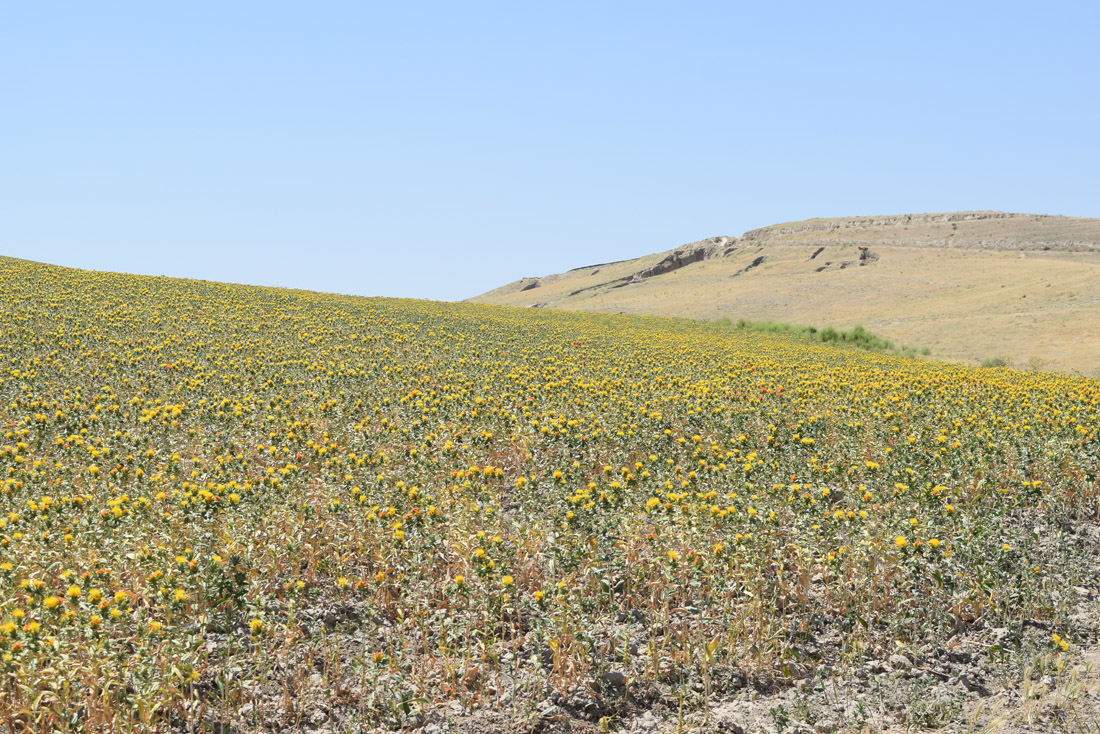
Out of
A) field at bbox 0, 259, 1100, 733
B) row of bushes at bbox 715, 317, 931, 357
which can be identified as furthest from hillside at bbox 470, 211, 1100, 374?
field at bbox 0, 259, 1100, 733

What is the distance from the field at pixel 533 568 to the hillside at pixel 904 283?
876 inches

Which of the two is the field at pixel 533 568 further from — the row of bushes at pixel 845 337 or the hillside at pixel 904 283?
the hillside at pixel 904 283

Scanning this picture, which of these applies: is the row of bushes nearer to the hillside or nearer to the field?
the hillside

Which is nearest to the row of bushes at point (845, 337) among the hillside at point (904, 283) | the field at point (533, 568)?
the hillside at point (904, 283)

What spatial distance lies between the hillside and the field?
22.3 meters

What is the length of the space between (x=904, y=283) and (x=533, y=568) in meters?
62.2

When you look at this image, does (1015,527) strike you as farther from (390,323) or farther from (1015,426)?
(390,323)

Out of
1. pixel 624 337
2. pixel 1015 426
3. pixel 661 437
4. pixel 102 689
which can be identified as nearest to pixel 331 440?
pixel 661 437

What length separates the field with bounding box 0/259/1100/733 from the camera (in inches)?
179

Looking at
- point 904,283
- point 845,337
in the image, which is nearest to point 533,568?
point 845,337

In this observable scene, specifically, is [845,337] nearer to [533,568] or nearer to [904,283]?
[533,568]

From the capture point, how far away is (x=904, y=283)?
60.2 m

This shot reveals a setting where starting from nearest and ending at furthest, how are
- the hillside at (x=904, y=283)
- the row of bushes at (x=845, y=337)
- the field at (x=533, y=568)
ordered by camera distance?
the field at (x=533, y=568) < the row of bushes at (x=845, y=337) < the hillside at (x=904, y=283)

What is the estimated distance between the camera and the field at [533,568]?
4.54 m
